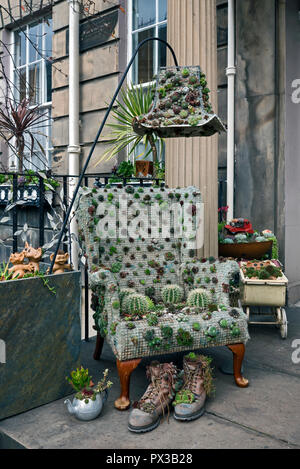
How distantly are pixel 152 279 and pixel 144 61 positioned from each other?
398 centimetres

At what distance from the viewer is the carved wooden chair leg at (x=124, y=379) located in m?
2.29

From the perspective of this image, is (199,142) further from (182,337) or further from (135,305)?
(182,337)

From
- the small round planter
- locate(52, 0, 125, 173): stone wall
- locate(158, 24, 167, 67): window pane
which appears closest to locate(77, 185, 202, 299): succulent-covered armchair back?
the small round planter

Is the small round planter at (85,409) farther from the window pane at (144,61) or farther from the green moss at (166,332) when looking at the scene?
the window pane at (144,61)

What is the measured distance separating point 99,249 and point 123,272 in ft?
0.77

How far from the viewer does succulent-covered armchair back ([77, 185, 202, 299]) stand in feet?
9.46

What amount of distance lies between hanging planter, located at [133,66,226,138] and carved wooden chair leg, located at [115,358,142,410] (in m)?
1.53

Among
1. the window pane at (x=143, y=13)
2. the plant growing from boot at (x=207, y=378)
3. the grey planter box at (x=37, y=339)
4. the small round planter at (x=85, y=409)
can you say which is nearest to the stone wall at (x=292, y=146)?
the window pane at (x=143, y=13)

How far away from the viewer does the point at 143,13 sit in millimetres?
6023

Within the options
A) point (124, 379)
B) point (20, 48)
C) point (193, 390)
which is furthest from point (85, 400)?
point (20, 48)

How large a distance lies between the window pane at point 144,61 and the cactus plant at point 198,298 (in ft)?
12.9
